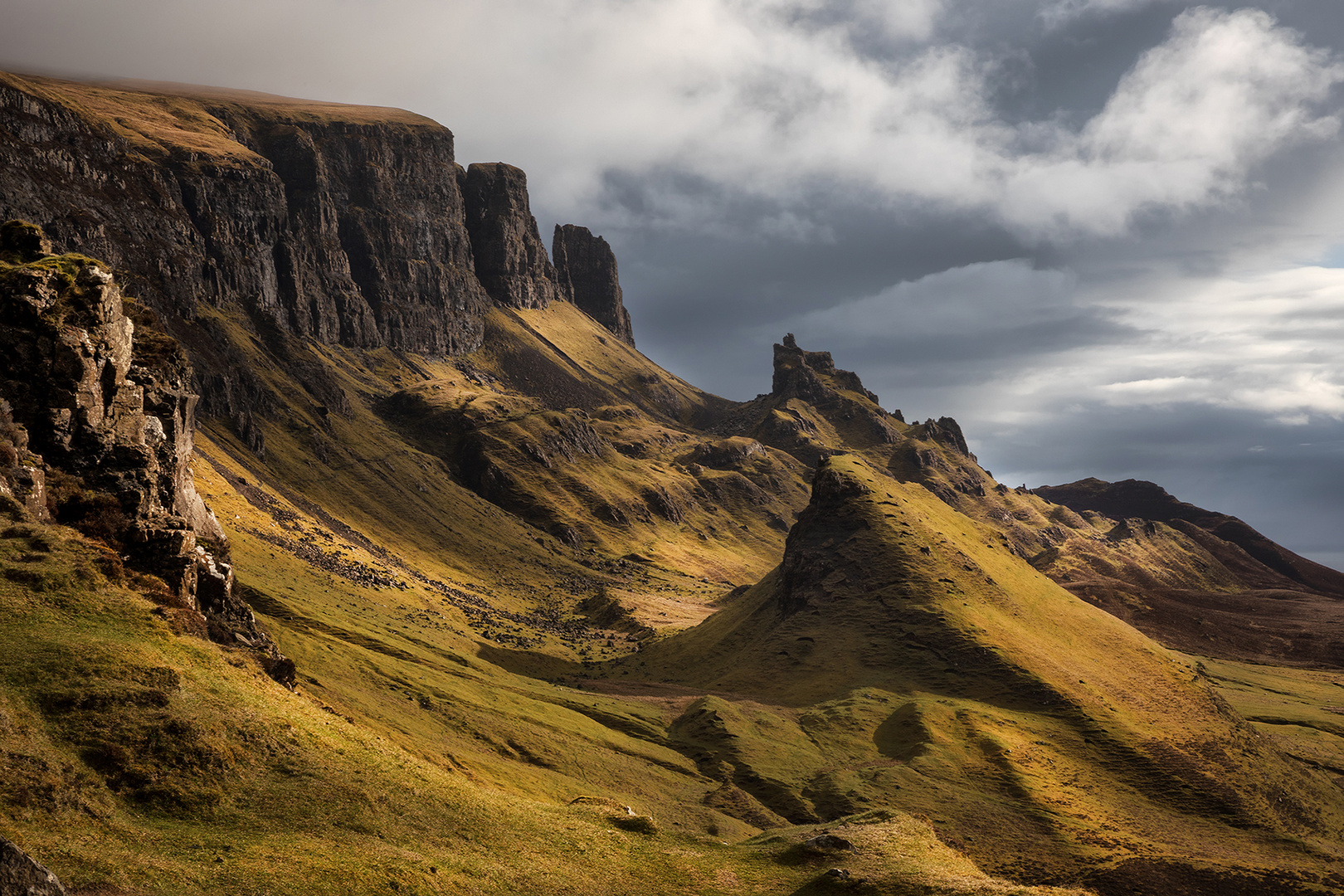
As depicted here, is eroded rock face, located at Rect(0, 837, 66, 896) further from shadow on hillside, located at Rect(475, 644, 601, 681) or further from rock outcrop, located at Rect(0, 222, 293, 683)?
shadow on hillside, located at Rect(475, 644, 601, 681)

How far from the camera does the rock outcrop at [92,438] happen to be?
48.1 meters

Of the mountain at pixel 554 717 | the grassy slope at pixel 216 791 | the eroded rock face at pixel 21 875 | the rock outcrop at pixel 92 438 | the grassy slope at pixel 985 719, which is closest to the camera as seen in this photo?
the eroded rock face at pixel 21 875

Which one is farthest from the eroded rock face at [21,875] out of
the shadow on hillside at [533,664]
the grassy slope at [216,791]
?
the shadow on hillside at [533,664]

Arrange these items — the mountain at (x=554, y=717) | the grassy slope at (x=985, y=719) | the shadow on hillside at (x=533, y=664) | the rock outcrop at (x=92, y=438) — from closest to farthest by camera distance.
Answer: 1. the mountain at (x=554, y=717)
2. the rock outcrop at (x=92, y=438)
3. the grassy slope at (x=985, y=719)
4. the shadow on hillside at (x=533, y=664)

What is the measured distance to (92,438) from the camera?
52250 millimetres

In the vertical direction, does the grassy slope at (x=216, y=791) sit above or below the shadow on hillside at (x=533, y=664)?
above

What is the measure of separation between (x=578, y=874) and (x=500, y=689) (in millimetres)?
68763

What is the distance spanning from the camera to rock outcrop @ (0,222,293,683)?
4812 cm

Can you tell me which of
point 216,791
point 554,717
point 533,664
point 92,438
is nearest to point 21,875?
point 216,791

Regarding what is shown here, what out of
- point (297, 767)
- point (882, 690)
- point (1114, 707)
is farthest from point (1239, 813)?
point (297, 767)

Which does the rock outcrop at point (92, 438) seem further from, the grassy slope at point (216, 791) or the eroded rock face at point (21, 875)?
the eroded rock face at point (21, 875)

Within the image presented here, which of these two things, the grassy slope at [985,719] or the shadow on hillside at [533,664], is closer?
the grassy slope at [985,719]

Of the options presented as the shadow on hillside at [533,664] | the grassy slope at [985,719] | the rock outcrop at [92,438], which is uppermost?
the rock outcrop at [92,438]

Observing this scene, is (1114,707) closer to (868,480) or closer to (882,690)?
(882,690)
